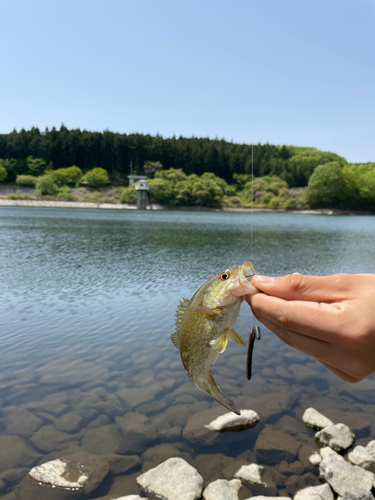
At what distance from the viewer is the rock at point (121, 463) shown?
7609 millimetres

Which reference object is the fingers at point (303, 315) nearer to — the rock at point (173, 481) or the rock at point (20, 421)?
the rock at point (173, 481)

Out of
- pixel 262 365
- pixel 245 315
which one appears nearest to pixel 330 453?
pixel 262 365

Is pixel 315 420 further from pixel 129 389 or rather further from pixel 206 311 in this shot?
pixel 206 311

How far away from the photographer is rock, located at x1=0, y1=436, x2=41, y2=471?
7.72m

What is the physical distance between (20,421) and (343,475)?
22.8 feet

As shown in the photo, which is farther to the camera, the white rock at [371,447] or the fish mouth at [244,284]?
the white rock at [371,447]

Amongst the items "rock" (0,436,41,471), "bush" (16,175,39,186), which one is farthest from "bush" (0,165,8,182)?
"rock" (0,436,41,471)

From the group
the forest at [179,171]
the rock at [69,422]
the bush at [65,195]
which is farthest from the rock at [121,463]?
the bush at [65,195]

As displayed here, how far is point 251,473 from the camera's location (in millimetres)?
7387

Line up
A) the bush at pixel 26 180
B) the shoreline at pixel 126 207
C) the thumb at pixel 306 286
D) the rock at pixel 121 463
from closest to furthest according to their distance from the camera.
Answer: the thumb at pixel 306 286
the rock at pixel 121 463
the shoreline at pixel 126 207
the bush at pixel 26 180

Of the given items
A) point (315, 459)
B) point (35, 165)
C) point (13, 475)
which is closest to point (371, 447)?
point (315, 459)

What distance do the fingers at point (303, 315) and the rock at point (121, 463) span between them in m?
6.87

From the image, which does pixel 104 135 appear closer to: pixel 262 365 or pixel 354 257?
pixel 354 257

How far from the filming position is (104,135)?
181m
